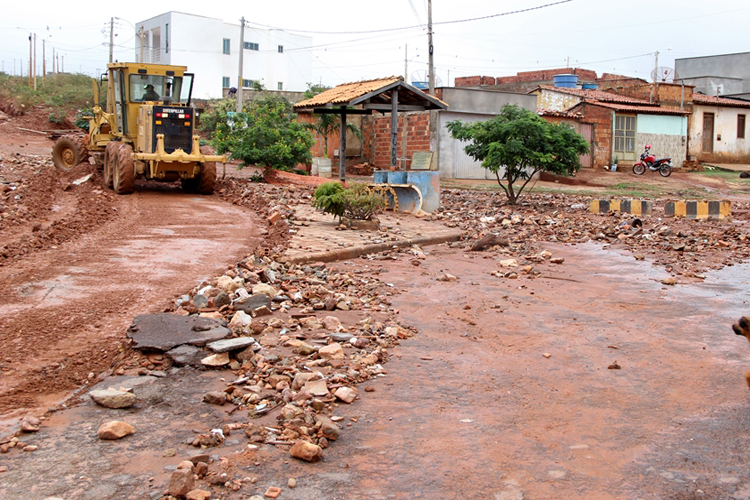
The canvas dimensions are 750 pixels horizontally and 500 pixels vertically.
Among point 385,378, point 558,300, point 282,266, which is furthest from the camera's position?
point 282,266

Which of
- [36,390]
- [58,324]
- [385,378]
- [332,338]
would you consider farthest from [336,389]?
[58,324]

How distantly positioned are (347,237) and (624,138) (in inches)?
950

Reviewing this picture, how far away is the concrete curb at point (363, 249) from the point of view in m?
8.32

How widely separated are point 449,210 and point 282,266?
303 inches

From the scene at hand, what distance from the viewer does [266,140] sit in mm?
18469

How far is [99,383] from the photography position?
4.36 meters

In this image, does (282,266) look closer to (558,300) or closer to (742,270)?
(558,300)

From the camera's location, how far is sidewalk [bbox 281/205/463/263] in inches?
346

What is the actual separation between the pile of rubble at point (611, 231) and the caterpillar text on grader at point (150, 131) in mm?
5142

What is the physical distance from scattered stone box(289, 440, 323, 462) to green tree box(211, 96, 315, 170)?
15122 mm

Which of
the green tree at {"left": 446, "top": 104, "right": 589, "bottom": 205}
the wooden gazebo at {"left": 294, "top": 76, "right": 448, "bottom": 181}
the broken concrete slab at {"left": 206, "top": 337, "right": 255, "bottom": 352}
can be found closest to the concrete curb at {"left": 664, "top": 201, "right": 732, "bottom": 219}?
the green tree at {"left": 446, "top": 104, "right": 589, "bottom": 205}

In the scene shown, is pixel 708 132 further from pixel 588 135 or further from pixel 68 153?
pixel 68 153

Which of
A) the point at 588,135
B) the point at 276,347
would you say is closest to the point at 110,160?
the point at 276,347

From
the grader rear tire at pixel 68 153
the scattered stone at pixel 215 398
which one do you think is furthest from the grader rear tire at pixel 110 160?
the scattered stone at pixel 215 398
